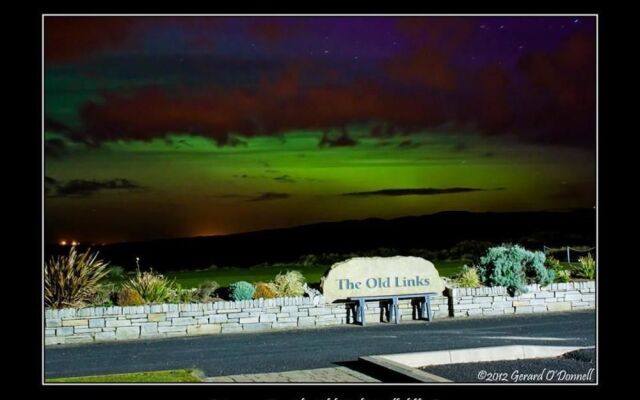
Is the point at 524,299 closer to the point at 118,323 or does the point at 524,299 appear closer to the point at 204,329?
the point at 204,329

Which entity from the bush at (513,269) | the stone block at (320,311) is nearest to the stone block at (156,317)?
the stone block at (320,311)

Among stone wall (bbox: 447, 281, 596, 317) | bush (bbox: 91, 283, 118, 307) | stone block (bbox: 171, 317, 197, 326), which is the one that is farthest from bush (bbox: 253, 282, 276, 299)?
stone wall (bbox: 447, 281, 596, 317)

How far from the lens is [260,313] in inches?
594

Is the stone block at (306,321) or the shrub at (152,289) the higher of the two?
the shrub at (152,289)

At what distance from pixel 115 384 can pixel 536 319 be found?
356 inches

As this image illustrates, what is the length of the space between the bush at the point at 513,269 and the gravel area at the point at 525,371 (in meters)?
5.06

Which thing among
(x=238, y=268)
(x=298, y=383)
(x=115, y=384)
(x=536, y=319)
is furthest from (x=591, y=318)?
(x=238, y=268)

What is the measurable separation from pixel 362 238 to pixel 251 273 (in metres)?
11.2

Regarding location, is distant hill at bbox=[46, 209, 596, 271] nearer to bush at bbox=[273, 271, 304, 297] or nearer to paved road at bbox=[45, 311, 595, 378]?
bush at bbox=[273, 271, 304, 297]

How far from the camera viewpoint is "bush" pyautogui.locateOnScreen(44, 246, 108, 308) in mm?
14250

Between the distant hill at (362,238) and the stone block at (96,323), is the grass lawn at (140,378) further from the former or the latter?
the distant hill at (362,238)

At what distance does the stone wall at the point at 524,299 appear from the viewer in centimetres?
1642

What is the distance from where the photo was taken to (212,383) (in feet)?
33.4

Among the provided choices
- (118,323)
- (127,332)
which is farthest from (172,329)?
(118,323)
